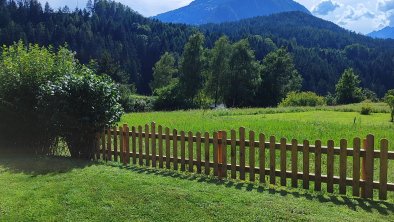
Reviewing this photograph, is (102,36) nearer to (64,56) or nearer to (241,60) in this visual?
(241,60)

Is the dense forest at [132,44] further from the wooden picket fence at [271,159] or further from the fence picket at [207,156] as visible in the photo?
the fence picket at [207,156]

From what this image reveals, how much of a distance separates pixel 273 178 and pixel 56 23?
509 ft

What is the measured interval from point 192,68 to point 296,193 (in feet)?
238

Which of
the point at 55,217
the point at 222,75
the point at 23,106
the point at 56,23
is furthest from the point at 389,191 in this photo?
the point at 56,23

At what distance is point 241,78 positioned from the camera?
7781 cm

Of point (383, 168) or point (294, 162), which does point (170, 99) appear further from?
point (383, 168)

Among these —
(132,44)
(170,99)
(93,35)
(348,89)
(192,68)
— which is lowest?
(170,99)

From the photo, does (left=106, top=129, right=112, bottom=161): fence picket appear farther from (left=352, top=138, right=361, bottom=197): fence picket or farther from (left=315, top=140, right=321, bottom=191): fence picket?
(left=352, top=138, right=361, bottom=197): fence picket

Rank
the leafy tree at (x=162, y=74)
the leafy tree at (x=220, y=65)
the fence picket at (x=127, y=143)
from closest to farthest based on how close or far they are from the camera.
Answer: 1. the fence picket at (x=127, y=143)
2. the leafy tree at (x=220, y=65)
3. the leafy tree at (x=162, y=74)

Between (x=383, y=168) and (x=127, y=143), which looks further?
(x=127, y=143)

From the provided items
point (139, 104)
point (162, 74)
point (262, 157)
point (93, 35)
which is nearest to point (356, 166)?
point (262, 157)

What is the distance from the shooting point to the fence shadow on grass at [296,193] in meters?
7.86

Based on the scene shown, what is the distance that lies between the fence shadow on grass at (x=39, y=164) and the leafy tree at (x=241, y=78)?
6663 centimetres

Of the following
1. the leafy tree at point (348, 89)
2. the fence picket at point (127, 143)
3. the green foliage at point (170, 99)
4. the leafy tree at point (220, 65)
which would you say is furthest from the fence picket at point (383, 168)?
the leafy tree at point (348, 89)
